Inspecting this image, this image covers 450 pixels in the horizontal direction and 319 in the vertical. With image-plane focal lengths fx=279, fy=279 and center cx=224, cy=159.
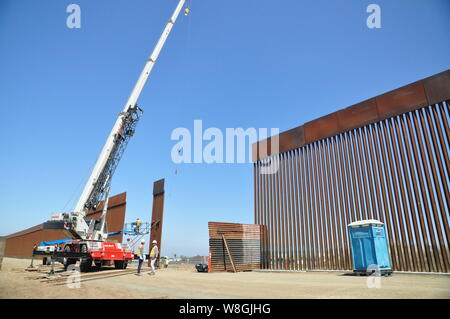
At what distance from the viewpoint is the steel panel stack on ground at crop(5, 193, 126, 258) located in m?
24.7

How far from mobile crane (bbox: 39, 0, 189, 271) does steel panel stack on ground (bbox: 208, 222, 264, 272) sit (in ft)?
17.0

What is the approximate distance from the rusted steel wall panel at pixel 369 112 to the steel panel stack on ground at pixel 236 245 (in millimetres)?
5538

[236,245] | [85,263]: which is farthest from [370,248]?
[85,263]

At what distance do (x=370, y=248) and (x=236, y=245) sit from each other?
8328 millimetres

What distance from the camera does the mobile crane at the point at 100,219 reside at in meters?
14.7

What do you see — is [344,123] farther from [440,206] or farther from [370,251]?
[370,251]

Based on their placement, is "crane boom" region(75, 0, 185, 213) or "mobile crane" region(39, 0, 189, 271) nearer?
"mobile crane" region(39, 0, 189, 271)

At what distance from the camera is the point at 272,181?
19.6 metres

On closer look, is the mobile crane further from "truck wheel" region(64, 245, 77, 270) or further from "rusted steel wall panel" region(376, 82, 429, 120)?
"rusted steel wall panel" region(376, 82, 429, 120)

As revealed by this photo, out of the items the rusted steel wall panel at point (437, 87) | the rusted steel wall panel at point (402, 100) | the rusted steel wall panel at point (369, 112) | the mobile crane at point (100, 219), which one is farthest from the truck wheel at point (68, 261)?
the rusted steel wall panel at point (437, 87)

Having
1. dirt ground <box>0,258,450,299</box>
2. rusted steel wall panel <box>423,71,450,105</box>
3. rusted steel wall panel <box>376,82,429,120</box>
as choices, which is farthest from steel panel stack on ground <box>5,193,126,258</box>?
rusted steel wall panel <box>423,71,450,105</box>

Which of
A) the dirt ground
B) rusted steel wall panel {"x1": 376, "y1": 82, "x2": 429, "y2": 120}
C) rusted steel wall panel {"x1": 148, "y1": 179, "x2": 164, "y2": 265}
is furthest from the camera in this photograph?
rusted steel wall panel {"x1": 148, "y1": 179, "x2": 164, "y2": 265}

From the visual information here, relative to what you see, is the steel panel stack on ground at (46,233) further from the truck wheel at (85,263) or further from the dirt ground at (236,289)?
the dirt ground at (236,289)
